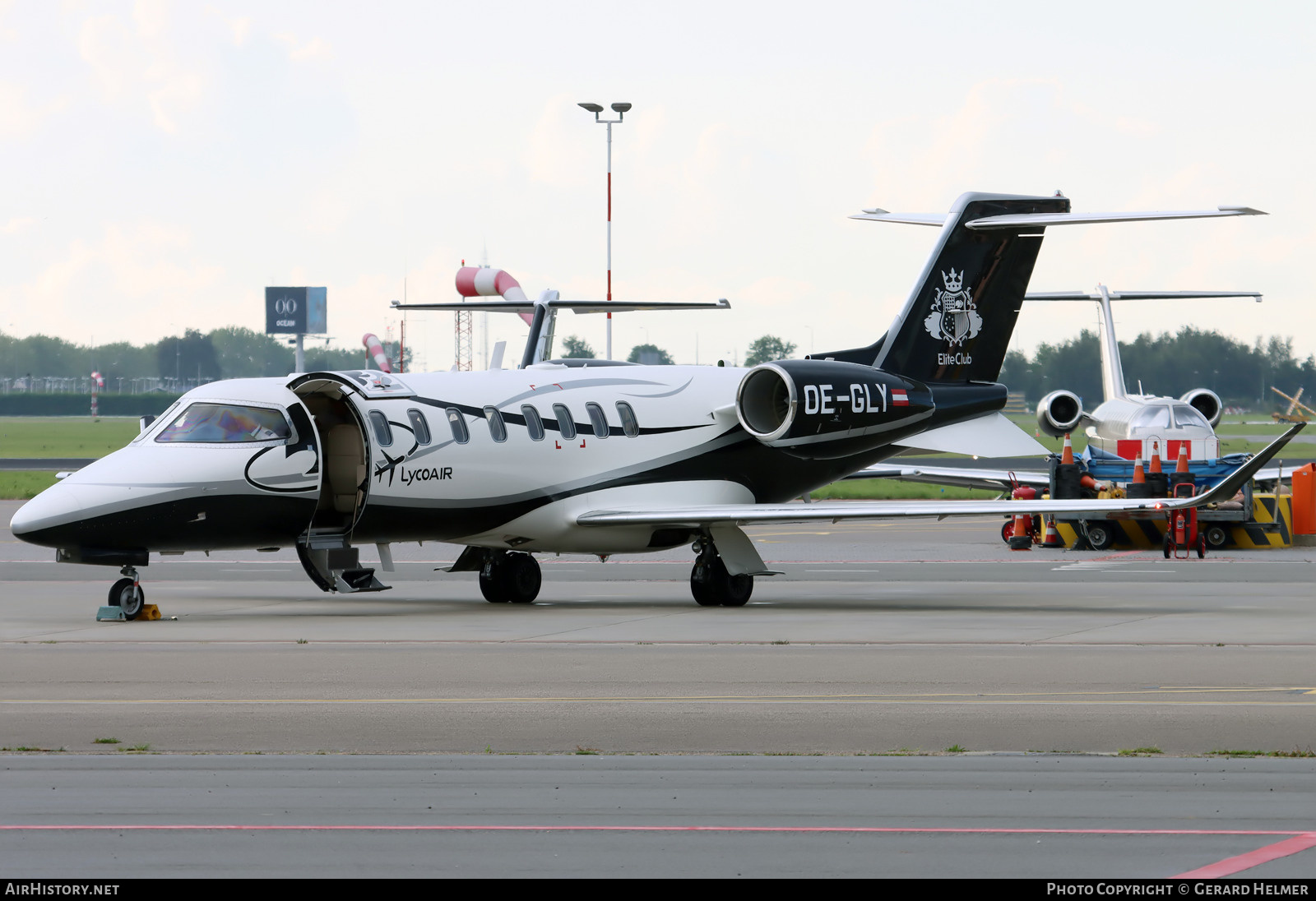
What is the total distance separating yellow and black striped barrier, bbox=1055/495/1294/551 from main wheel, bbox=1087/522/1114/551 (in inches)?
4.6

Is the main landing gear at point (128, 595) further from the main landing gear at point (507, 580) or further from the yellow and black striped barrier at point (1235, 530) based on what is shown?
the yellow and black striped barrier at point (1235, 530)

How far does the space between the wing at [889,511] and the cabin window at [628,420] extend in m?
1.25

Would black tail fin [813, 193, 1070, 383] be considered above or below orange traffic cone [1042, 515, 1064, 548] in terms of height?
above

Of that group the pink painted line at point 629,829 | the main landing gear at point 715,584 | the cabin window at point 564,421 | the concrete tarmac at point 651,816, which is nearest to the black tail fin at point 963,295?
the main landing gear at point 715,584

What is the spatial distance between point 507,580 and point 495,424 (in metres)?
2.32

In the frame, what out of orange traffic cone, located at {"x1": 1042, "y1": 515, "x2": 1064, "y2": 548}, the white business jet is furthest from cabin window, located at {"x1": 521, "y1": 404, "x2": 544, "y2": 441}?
orange traffic cone, located at {"x1": 1042, "y1": 515, "x2": 1064, "y2": 548}

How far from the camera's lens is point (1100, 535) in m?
32.1

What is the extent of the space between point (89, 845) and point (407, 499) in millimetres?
13065

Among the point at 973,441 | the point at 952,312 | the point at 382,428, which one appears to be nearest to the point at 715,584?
the point at 382,428

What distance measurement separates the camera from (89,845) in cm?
745

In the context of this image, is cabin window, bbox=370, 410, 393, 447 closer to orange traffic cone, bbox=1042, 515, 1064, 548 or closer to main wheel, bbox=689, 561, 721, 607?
main wheel, bbox=689, 561, 721, 607

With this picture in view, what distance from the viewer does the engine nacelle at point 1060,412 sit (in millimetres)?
35188

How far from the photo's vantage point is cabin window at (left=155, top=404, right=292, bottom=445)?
19281mm
